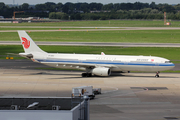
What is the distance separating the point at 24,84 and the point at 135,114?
83.1ft

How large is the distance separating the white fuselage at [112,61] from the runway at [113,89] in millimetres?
2265

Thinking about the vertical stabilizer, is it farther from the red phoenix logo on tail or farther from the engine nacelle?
the engine nacelle

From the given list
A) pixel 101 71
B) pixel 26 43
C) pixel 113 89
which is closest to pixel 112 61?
pixel 101 71

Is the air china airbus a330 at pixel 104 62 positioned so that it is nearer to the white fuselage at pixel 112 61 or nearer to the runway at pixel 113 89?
the white fuselage at pixel 112 61

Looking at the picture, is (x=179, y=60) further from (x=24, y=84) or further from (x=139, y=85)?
(x=24, y=84)

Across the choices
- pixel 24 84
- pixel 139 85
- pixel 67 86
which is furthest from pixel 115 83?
pixel 24 84

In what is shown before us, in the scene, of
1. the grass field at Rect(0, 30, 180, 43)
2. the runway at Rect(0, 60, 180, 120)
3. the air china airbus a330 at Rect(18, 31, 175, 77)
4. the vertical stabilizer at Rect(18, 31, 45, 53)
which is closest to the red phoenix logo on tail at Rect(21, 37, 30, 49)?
the vertical stabilizer at Rect(18, 31, 45, 53)

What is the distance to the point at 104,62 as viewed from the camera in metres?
61.6

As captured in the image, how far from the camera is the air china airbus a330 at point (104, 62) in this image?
59375mm

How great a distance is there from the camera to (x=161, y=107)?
39.2 metres

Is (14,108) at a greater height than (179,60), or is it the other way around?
(14,108)

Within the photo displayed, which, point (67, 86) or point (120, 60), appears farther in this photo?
point (120, 60)

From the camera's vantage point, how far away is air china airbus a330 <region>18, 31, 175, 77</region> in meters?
59.4

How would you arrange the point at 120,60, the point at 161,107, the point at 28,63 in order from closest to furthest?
the point at 161,107 < the point at 120,60 < the point at 28,63
